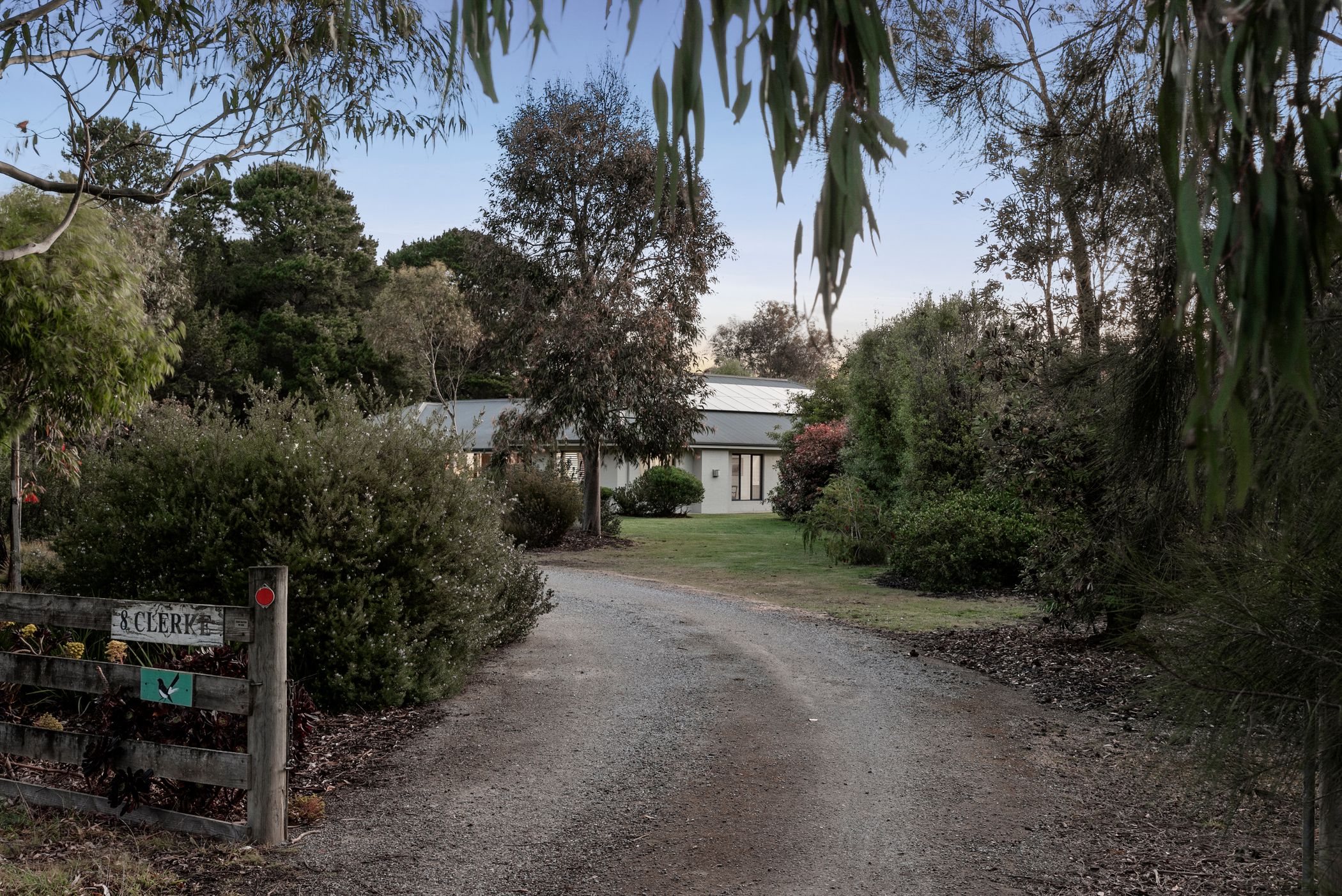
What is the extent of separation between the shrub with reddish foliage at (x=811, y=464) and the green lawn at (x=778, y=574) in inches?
34.9

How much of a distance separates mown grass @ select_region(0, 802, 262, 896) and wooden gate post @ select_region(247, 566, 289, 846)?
0.18 metres

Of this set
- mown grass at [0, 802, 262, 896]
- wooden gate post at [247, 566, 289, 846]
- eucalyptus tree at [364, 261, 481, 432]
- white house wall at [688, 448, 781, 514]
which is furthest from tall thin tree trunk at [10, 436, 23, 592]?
white house wall at [688, 448, 781, 514]

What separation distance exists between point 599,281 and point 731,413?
18.0 metres

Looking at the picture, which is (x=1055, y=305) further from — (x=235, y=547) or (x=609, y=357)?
(x=609, y=357)

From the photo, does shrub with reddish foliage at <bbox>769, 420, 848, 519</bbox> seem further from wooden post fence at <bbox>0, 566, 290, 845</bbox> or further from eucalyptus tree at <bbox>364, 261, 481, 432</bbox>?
wooden post fence at <bbox>0, 566, 290, 845</bbox>

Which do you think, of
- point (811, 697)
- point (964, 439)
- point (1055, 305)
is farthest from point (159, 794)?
point (964, 439)

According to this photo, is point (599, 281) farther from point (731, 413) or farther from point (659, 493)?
point (731, 413)

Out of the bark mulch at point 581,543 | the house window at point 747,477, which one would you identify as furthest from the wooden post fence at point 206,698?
the house window at point 747,477

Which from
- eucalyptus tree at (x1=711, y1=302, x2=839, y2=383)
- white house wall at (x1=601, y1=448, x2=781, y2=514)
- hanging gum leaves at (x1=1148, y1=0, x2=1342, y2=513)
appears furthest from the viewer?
eucalyptus tree at (x1=711, y1=302, x2=839, y2=383)

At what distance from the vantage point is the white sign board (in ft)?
16.3

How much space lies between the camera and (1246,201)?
2.05 meters

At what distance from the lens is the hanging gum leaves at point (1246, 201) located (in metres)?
1.96

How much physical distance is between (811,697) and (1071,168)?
4.85 metres

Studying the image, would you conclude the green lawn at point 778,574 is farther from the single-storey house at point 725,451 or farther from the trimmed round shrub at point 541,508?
the single-storey house at point 725,451
